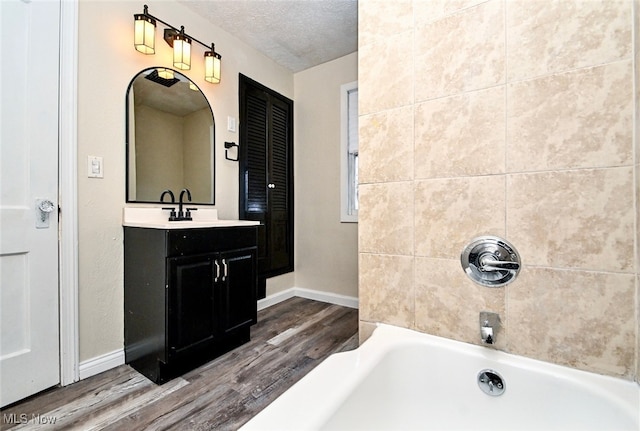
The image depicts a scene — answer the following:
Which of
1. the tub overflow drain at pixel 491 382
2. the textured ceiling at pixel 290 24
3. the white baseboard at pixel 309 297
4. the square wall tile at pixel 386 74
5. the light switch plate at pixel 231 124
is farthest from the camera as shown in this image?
the white baseboard at pixel 309 297

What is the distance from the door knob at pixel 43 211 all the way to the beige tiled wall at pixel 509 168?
5.28ft

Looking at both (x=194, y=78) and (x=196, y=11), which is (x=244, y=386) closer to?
(x=194, y=78)

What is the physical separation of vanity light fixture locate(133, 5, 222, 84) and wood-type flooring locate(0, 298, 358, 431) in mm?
1984

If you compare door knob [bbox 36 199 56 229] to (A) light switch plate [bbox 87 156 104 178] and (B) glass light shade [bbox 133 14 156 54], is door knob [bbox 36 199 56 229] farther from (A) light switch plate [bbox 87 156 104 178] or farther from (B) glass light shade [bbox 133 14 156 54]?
(B) glass light shade [bbox 133 14 156 54]

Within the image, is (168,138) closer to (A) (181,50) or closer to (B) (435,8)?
(A) (181,50)

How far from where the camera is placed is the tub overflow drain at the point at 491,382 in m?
0.83

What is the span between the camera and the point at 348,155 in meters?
2.78

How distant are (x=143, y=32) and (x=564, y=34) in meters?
2.10

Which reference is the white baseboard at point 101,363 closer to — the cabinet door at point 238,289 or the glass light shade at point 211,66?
the cabinet door at point 238,289

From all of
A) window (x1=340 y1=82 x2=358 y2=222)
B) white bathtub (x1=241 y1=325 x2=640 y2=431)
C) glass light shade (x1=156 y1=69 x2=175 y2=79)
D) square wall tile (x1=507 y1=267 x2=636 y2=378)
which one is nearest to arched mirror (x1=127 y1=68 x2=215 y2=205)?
glass light shade (x1=156 y1=69 x2=175 y2=79)

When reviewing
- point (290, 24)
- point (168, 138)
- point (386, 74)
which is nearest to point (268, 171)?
point (168, 138)

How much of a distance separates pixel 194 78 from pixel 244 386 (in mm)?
2138

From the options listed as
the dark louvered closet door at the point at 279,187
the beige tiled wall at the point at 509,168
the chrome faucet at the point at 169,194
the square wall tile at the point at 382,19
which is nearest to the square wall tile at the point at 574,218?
the beige tiled wall at the point at 509,168

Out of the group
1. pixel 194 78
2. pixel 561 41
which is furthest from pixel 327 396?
pixel 194 78
